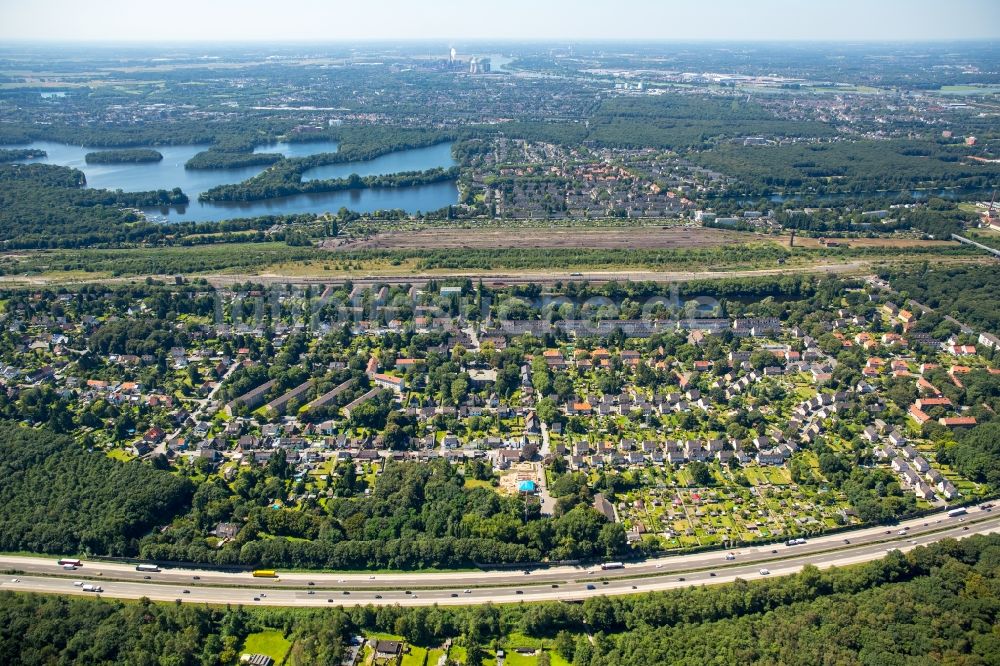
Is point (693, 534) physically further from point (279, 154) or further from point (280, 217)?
point (279, 154)

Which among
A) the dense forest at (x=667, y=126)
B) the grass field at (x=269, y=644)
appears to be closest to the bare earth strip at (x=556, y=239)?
the dense forest at (x=667, y=126)

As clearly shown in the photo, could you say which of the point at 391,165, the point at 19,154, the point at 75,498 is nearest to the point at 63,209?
the point at 19,154

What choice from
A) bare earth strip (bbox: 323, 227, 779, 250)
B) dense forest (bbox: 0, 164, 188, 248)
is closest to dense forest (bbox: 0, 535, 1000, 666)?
bare earth strip (bbox: 323, 227, 779, 250)

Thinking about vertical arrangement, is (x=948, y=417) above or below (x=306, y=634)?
above

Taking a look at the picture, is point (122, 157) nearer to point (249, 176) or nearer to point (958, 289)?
point (249, 176)

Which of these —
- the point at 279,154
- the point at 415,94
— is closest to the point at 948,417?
the point at 279,154

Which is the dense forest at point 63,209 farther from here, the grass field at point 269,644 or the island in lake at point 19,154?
the grass field at point 269,644

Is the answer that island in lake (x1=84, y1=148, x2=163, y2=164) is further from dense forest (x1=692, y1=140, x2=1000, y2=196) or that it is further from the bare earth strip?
dense forest (x1=692, y1=140, x2=1000, y2=196)
